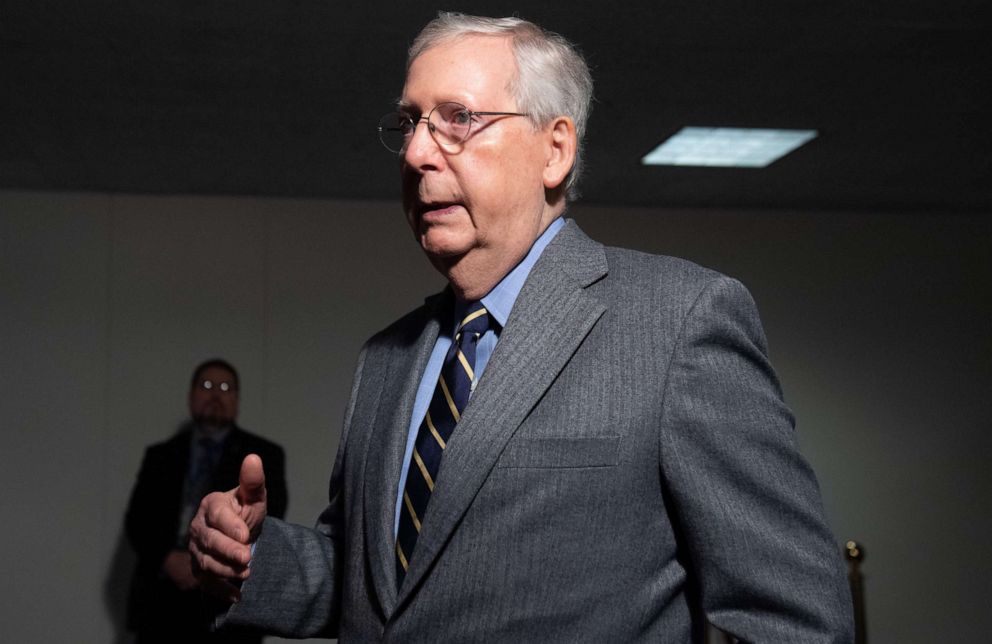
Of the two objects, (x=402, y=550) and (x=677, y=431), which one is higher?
(x=677, y=431)

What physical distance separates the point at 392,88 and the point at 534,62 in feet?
10.6

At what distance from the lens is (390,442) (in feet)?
4.13

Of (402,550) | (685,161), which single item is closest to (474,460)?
(402,550)

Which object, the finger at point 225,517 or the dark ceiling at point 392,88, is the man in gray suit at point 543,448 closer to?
the finger at point 225,517

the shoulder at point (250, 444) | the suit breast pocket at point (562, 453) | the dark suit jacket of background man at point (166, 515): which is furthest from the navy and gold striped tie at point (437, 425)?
the shoulder at point (250, 444)

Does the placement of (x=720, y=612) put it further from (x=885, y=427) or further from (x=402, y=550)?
(x=885, y=427)

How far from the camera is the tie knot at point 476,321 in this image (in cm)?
128

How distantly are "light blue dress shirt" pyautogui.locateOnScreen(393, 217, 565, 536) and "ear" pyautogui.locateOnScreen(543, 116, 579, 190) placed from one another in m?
0.06

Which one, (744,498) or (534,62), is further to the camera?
(534,62)

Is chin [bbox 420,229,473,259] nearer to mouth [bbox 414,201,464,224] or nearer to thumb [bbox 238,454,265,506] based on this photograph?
mouth [bbox 414,201,464,224]

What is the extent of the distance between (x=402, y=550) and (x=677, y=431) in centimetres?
34

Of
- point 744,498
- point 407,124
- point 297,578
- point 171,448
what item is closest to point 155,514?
point 171,448

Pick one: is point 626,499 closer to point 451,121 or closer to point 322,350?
point 451,121

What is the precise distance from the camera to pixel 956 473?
7340mm
